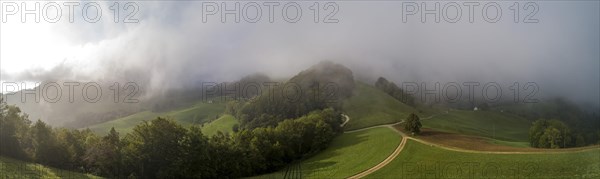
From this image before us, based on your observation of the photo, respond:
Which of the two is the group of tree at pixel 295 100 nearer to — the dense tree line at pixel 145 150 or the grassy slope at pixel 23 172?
the dense tree line at pixel 145 150

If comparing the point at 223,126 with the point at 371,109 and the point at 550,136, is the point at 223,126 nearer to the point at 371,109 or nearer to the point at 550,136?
the point at 371,109

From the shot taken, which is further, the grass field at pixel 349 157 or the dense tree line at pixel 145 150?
the grass field at pixel 349 157

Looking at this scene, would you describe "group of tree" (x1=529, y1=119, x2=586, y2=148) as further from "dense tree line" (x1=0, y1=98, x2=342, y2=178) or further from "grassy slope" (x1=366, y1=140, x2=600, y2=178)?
"dense tree line" (x1=0, y1=98, x2=342, y2=178)

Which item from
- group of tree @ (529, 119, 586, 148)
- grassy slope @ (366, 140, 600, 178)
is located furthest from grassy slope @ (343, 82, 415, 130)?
grassy slope @ (366, 140, 600, 178)

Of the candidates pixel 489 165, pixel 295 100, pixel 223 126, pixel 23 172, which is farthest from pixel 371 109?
pixel 23 172

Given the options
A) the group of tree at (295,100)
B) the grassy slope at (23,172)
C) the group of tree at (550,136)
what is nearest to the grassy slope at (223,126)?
the group of tree at (295,100)

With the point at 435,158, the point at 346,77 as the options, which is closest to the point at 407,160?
the point at 435,158
